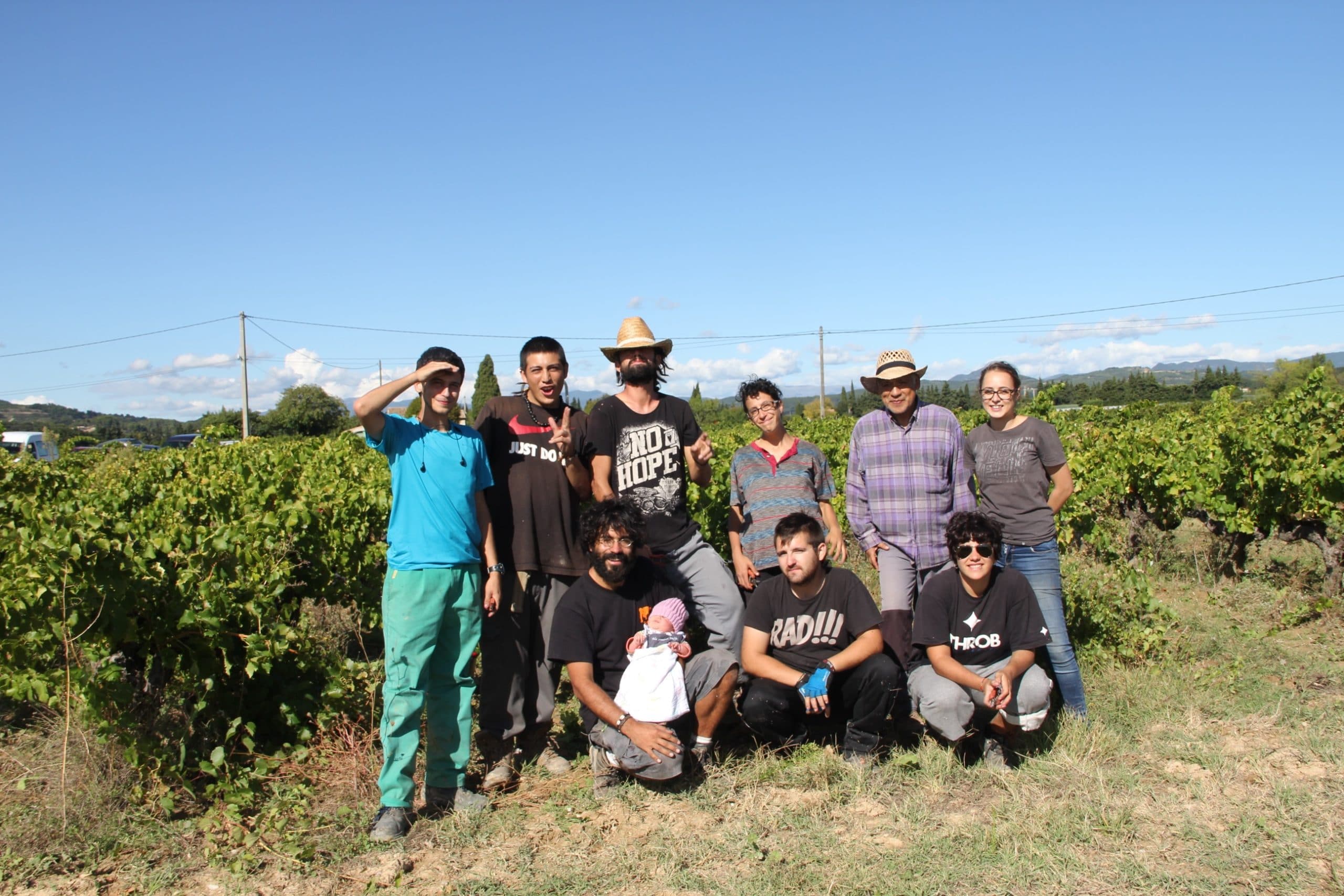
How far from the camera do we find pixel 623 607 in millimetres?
4008

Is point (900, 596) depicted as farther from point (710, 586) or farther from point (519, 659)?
point (519, 659)

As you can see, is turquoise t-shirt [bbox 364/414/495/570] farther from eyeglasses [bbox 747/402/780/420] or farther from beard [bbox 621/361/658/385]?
eyeglasses [bbox 747/402/780/420]

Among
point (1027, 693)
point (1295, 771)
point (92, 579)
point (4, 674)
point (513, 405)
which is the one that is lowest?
point (1295, 771)

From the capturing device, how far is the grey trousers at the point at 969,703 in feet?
13.0

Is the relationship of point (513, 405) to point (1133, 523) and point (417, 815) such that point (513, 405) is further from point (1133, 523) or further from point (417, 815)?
point (1133, 523)

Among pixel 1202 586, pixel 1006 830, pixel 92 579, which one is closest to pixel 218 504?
pixel 92 579

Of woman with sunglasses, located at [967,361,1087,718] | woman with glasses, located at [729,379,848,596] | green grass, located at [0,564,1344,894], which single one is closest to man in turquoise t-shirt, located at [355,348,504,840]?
green grass, located at [0,564,1344,894]

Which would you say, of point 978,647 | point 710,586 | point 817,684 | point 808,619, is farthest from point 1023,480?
point 710,586

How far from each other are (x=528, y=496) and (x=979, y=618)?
6.91 feet

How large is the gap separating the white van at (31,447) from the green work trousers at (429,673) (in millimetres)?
2671

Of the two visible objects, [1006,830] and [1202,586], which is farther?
[1202,586]

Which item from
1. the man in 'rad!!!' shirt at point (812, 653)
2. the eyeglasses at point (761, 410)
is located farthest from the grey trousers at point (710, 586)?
the eyeglasses at point (761, 410)

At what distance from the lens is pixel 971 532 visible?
4.02m

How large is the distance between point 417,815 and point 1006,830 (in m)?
2.30
